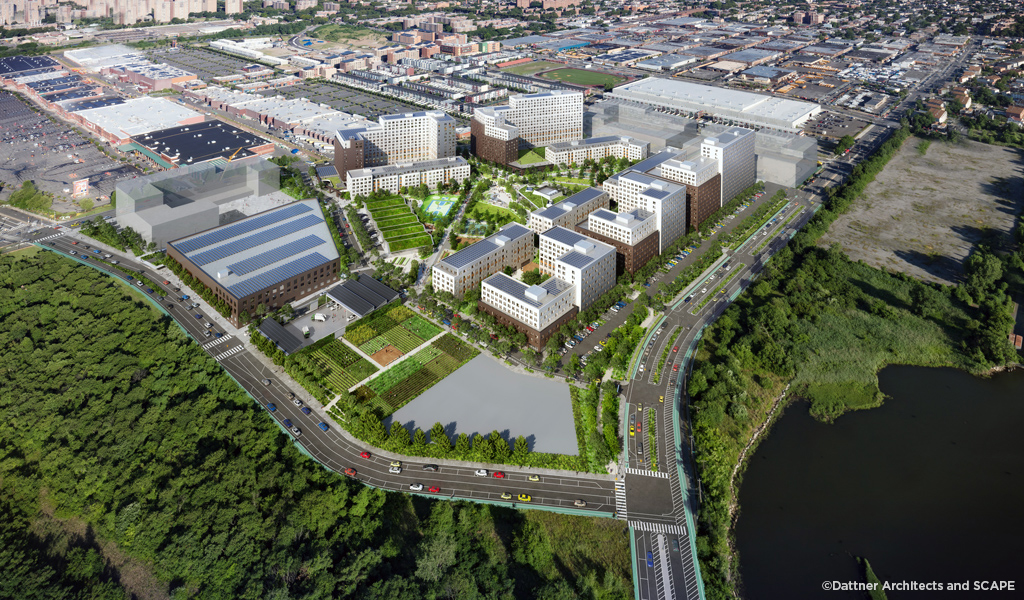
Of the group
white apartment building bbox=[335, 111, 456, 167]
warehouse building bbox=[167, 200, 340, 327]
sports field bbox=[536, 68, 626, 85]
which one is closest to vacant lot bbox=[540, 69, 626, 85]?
sports field bbox=[536, 68, 626, 85]

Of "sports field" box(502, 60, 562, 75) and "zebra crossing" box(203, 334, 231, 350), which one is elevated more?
"sports field" box(502, 60, 562, 75)

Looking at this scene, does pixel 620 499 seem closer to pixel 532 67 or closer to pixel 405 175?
pixel 405 175

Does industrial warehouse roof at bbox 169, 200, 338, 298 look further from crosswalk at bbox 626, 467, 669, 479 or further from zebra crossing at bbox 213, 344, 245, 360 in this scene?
crosswalk at bbox 626, 467, 669, 479

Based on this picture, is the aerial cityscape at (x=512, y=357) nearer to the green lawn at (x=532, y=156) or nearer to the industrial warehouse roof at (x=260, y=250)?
the industrial warehouse roof at (x=260, y=250)

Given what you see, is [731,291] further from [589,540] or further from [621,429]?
[589,540]

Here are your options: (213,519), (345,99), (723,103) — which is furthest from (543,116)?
(213,519)

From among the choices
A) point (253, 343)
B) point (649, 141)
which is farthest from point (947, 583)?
point (649, 141)
